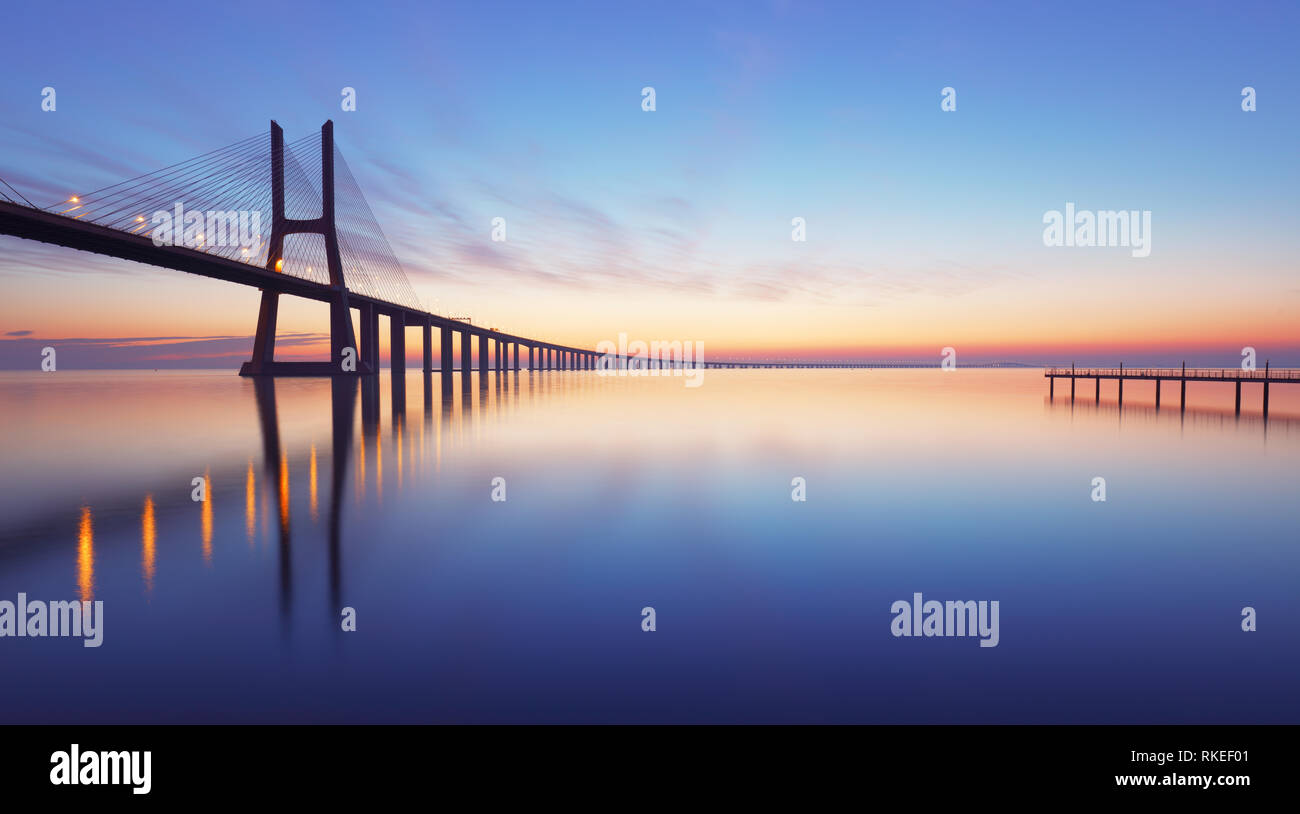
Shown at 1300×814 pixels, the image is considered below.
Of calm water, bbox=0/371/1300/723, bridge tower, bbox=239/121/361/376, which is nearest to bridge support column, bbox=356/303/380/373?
bridge tower, bbox=239/121/361/376

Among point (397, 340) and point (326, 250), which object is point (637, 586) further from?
point (397, 340)

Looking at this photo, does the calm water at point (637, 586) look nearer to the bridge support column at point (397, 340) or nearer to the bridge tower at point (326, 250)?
the bridge tower at point (326, 250)

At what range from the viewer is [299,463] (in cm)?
2095

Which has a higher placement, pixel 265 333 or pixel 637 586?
pixel 265 333

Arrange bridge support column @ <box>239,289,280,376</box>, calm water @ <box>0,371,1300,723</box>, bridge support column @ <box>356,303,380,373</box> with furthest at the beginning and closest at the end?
bridge support column @ <box>356,303,380,373</box> < bridge support column @ <box>239,289,280,376</box> < calm water @ <box>0,371,1300,723</box>

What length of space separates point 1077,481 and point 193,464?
28.5m

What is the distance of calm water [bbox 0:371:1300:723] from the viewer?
6328mm

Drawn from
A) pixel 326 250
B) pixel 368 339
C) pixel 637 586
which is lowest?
pixel 637 586

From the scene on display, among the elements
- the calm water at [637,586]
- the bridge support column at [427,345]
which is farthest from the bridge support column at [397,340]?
the calm water at [637,586]

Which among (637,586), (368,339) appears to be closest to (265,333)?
(368,339)

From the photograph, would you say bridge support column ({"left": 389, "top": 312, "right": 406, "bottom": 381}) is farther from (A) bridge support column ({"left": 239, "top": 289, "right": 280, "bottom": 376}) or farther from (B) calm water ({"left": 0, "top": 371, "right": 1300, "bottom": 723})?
(B) calm water ({"left": 0, "top": 371, "right": 1300, "bottom": 723})

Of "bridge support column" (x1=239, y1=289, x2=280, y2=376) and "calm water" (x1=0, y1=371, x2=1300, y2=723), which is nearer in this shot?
"calm water" (x1=0, y1=371, x2=1300, y2=723)

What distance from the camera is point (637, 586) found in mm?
9680

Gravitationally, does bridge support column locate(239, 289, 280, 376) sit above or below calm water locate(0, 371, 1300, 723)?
above
